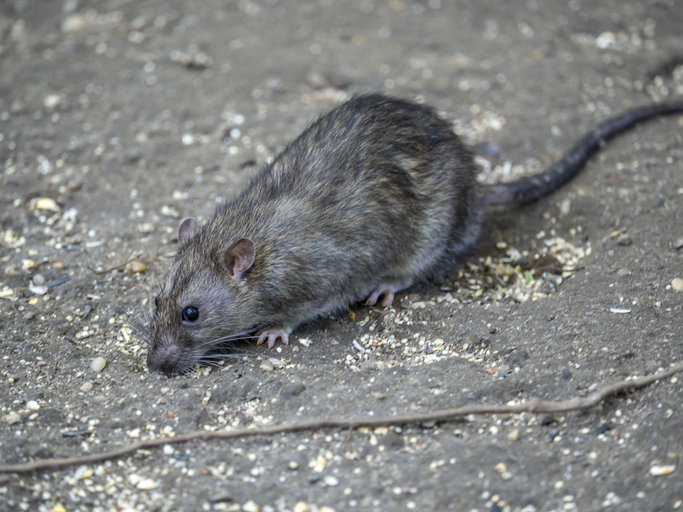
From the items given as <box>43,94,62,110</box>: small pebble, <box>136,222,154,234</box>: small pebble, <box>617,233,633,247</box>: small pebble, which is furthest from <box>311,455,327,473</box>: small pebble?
<box>43,94,62,110</box>: small pebble

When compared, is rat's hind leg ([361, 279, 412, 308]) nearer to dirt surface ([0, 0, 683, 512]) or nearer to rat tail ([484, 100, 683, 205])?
dirt surface ([0, 0, 683, 512])

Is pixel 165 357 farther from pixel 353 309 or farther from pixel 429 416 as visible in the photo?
pixel 429 416

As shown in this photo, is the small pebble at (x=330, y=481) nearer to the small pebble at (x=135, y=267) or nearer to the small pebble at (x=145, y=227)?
the small pebble at (x=135, y=267)

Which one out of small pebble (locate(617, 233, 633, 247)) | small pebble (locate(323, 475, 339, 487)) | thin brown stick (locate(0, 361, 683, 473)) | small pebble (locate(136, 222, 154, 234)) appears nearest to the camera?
small pebble (locate(323, 475, 339, 487))

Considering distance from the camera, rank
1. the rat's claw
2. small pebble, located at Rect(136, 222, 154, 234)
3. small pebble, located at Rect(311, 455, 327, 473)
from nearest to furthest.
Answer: small pebble, located at Rect(311, 455, 327, 473) < the rat's claw < small pebble, located at Rect(136, 222, 154, 234)

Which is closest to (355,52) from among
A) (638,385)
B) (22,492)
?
(638,385)

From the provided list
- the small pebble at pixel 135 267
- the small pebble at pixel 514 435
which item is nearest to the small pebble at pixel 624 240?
the small pebble at pixel 514 435

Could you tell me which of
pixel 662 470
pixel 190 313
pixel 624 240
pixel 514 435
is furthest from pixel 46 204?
pixel 662 470
